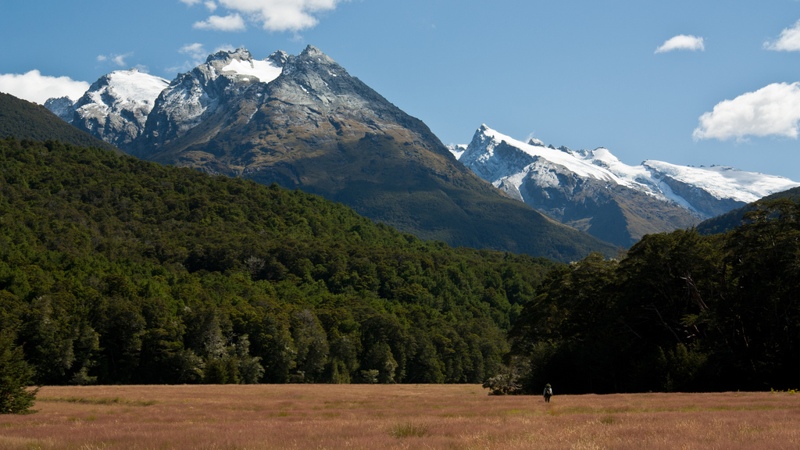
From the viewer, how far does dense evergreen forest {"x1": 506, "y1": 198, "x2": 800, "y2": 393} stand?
6394 centimetres

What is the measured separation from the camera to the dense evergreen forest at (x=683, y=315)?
63.9m

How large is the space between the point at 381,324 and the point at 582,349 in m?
76.1

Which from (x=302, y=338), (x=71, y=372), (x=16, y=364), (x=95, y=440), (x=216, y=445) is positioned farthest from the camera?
(x=302, y=338)

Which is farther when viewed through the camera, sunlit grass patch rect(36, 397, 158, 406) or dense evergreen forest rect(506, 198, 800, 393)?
dense evergreen forest rect(506, 198, 800, 393)

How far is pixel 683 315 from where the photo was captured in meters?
74.2

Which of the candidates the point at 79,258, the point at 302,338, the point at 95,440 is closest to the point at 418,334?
the point at 302,338

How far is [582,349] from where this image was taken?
76812mm

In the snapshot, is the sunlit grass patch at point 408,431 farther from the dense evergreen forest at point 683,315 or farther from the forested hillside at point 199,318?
the forested hillside at point 199,318

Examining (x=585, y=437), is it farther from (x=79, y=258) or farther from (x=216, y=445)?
(x=79, y=258)

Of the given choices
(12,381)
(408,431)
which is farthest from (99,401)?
(408,431)

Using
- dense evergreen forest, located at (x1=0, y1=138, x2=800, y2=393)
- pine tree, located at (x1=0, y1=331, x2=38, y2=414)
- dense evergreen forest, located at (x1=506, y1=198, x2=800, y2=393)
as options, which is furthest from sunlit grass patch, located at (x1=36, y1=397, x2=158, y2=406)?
dense evergreen forest, located at (x1=506, y1=198, x2=800, y2=393)

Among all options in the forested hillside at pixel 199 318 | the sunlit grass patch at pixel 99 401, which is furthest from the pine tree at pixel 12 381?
the forested hillside at pixel 199 318

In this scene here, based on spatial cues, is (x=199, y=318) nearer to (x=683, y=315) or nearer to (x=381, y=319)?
(x=381, y=319)

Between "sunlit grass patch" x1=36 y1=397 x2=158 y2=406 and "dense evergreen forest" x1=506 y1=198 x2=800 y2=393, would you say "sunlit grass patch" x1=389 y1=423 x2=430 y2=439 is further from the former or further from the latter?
"dense evergreen forest" x1=506 y1=198 x2=800 y2=393
